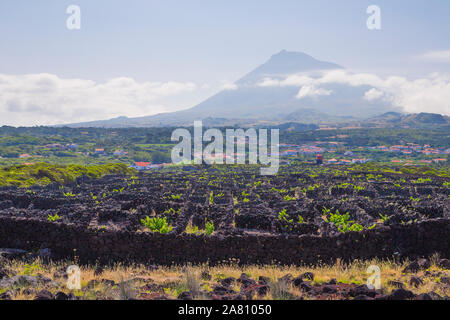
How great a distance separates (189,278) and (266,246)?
495cm

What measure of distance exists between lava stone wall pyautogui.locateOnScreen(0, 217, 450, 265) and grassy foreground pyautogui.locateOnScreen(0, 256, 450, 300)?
0.48 meters

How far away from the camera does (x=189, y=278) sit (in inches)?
472

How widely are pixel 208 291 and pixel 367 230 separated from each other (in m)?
8.18

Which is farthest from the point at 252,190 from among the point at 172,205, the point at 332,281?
the point at 332,281

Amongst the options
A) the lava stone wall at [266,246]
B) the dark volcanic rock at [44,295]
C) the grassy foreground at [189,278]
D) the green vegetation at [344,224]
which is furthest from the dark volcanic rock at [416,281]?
the dark volcanic rock at [44,295]

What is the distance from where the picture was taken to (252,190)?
1501 inches

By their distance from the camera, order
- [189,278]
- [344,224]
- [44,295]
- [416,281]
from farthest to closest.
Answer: [344,224], [416,281], [189,278], [44,295]

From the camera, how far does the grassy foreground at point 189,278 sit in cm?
1099

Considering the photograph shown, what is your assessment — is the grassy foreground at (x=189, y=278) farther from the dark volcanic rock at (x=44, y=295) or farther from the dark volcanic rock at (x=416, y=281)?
the dark volcanic rock at (x=44, y=295)

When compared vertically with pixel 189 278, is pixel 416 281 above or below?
below

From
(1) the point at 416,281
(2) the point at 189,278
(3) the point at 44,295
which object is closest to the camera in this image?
(3) the point at 44,295

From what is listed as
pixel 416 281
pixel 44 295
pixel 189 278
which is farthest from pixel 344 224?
pixel 44 295

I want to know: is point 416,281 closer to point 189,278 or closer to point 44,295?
point 189,278
